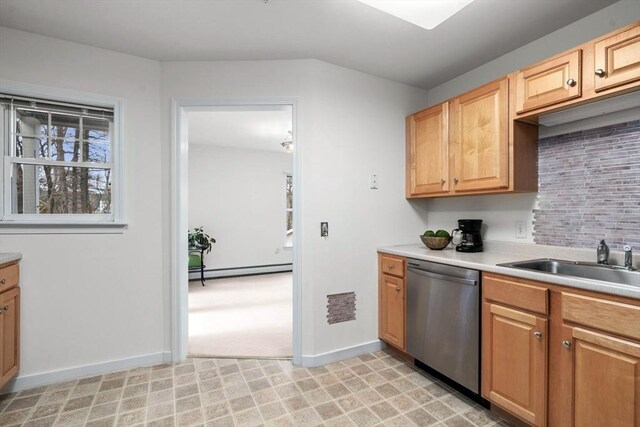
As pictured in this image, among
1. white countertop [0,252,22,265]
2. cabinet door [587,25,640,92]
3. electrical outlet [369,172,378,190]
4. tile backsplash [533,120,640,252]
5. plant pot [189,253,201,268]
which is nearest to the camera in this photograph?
cabinet door [587,25,640,92]

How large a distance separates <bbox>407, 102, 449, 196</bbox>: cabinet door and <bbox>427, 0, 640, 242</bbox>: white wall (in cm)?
35

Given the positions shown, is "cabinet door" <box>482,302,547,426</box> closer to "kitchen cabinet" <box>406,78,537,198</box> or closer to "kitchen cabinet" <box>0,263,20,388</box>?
"kitchen cabinet" <box>406,78,537,198</box>

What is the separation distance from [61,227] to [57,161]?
1.60ft

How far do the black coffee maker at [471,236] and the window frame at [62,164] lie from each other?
2659 millimetres

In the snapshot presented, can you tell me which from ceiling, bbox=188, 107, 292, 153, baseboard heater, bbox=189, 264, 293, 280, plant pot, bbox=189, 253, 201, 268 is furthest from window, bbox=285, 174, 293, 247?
plant pot, bbox=189, 253, 201, 268

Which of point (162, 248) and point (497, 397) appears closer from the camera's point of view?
point (497, 397)

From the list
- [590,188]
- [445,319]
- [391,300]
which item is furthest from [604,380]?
[391,300]

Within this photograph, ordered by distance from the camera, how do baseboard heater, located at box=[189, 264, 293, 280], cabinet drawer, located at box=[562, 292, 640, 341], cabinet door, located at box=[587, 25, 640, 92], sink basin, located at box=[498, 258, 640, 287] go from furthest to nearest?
baseboard heater, located at box=[189, 264, 293, 280] → sink basin, located at box=[498, 258, 640, 287] → cabinet door, located at box=[587, 25, 640, 92] → cabinet drawer, located at box=[562, 292, 640, 341]

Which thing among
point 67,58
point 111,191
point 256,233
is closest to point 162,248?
point 111,191

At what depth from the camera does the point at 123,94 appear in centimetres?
236

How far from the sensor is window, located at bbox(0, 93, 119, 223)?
2113 mm

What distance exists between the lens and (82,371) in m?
2.24

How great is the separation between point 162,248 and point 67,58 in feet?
5.02

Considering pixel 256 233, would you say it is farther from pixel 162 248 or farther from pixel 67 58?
pixel 67 58
